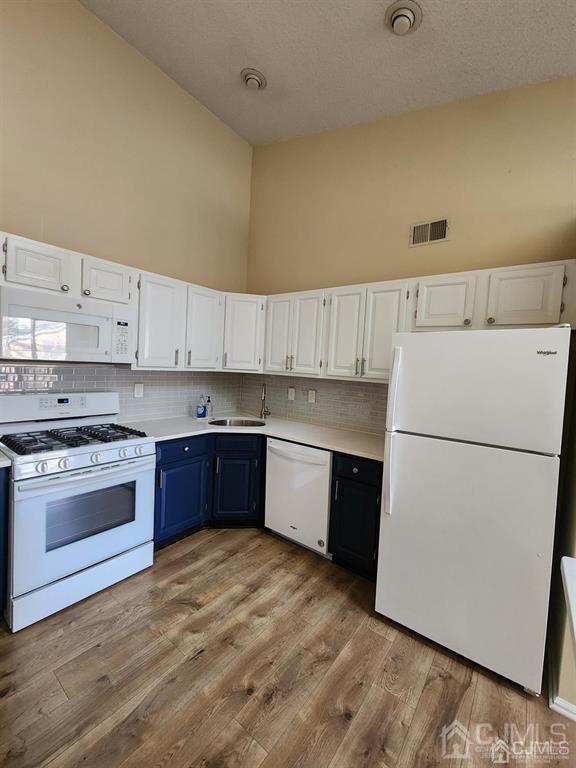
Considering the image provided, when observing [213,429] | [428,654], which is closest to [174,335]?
[213,429]

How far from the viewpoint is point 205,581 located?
2.31m

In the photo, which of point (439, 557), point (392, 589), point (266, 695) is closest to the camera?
point (266, 695)

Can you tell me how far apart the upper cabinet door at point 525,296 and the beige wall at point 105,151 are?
2542 millimetres

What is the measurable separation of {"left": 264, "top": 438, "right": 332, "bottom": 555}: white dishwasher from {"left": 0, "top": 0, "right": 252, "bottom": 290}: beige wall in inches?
76.7

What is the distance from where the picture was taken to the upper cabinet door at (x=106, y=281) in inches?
87.8

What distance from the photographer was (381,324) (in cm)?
253

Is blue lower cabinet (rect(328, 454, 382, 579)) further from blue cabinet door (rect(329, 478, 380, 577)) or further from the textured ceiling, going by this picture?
the textured ceiling

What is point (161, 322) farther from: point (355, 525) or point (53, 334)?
point (355, 525)

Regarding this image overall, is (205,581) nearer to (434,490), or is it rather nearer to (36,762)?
(36,762)

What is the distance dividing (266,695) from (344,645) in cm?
51

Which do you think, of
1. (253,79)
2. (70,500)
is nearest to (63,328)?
(70,500)

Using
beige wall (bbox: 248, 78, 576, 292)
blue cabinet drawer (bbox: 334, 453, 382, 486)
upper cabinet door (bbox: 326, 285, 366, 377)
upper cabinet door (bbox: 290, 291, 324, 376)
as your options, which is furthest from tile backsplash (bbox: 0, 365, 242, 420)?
blue cabinet drawer (bbox: 334, 453, 382, 486)

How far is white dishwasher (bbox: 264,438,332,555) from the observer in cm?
254

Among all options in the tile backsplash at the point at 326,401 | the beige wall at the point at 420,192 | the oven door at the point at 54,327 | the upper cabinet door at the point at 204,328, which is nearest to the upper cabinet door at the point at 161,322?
the upper cabinet door at the point at 204,328
